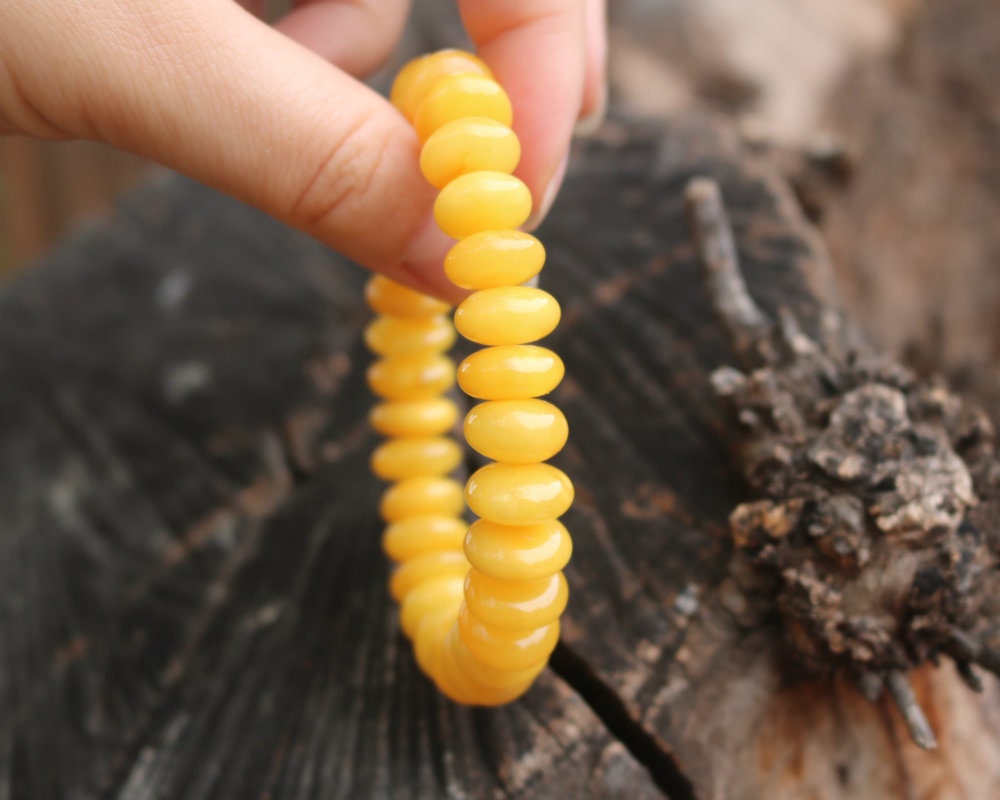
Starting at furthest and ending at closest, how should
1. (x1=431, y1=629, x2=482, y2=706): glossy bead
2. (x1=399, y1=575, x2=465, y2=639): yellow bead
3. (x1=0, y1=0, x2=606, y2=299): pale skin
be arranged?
(x1=399, y1=575, x2=465, y2=639): yellow bead → (x1=431, y1=629, x2=482, y2=706): glossy bead → (x1=0, y1=0, x2=606, y2=299): pale skin

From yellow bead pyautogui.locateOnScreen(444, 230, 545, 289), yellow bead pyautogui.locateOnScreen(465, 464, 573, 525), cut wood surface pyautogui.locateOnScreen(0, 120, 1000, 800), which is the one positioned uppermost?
yellow bead pyautogui.locateOnScreen(444, 230, 545, 289)

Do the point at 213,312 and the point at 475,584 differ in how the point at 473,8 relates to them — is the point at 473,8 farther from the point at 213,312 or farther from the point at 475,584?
the point at 213,312

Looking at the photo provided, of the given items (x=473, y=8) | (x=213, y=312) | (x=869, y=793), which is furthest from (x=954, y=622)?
(x=213, y=312)

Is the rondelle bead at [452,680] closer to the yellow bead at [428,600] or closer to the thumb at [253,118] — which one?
the yellow bead at [428,600]

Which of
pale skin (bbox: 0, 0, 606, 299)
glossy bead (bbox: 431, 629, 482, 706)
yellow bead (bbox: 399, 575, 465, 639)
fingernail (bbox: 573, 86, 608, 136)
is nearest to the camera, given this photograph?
pale skin (bbox: 0, 0, 606, 299)

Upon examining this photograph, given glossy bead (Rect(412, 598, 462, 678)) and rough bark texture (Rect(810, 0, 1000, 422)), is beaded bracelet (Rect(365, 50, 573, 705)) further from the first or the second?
rough bark texture (Rect(810, 0, 1000, 422))

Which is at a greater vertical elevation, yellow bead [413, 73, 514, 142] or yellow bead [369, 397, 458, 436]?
yellow bead [413, 73, 514, 142]

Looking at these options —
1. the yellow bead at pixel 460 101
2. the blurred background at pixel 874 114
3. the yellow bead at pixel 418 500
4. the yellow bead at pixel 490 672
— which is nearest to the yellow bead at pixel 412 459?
the yellow bead at pixel 418 500

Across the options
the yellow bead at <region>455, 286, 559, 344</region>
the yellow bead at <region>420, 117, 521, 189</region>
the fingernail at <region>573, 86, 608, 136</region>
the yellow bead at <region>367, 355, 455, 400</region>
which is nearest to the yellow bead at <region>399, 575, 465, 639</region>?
the yellow bead at <region>367, 355, 455, 400</region>
